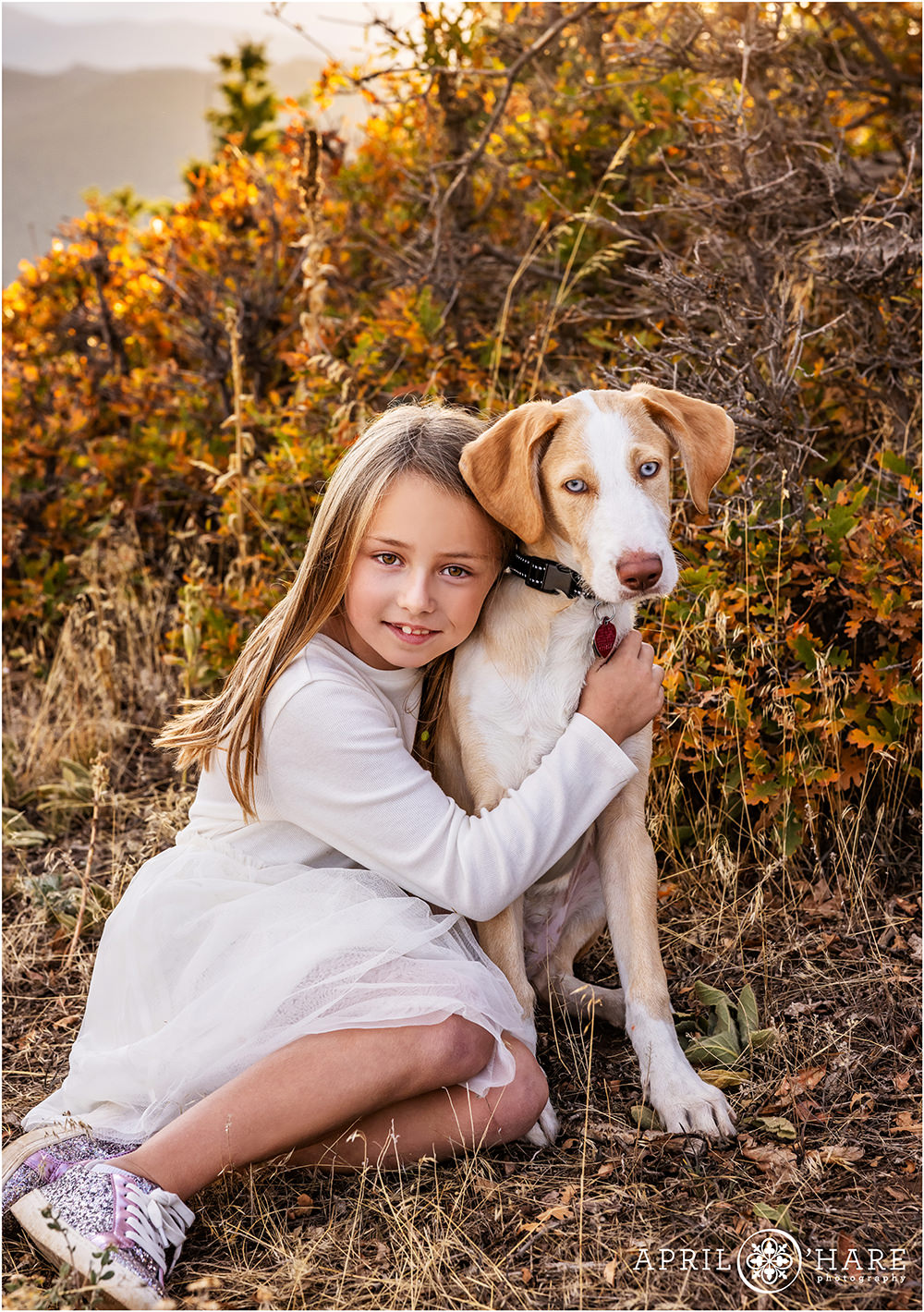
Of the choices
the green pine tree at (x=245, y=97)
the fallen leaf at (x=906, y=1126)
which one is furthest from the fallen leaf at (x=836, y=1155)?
the green pine tree at (x=245, y=97)

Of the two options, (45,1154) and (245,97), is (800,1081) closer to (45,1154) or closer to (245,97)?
(45,1154)

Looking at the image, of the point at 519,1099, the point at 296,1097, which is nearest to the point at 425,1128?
the point at 519,1099

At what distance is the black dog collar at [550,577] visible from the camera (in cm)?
224

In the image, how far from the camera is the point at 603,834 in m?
2.41

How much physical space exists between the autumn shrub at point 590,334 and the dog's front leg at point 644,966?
0.70 meters

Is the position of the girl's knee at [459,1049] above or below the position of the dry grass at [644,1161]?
above

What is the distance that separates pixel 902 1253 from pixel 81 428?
4.79m

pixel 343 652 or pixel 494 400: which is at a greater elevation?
pixel 494 400

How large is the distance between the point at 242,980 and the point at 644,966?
0.81 m

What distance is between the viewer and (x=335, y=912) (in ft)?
6.95

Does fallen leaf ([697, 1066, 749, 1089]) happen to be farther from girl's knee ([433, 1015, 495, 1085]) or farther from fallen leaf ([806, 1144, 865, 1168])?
girl's knee ([433, 1015, 495, 1085])

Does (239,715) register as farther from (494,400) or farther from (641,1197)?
(494,400)

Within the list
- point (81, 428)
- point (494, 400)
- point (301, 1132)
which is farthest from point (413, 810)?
point (81, 428)

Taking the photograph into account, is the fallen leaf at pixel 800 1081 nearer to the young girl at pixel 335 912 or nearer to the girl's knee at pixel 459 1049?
the young girl at pixel 335 912
